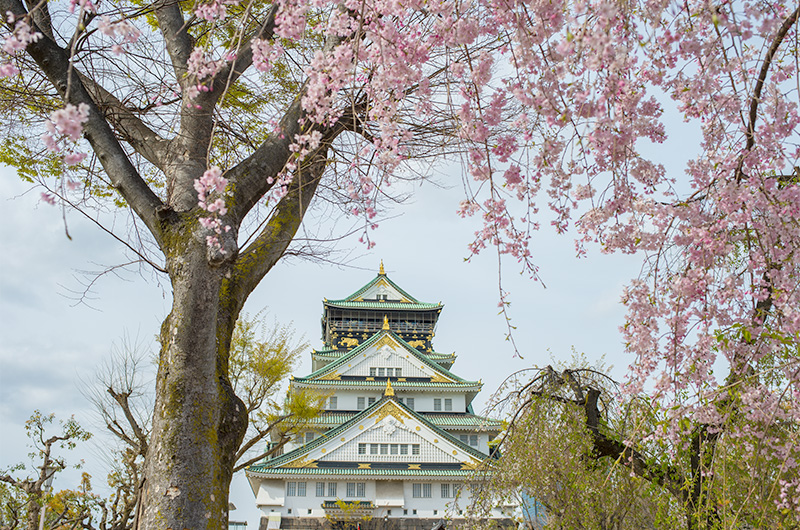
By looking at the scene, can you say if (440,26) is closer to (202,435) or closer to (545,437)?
(202,435)

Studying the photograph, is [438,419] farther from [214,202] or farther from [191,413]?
[214,202]

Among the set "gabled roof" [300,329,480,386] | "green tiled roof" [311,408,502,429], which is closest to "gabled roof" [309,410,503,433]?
"green tiled roof" [311,408,502,429]

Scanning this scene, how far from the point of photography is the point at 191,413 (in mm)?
3400

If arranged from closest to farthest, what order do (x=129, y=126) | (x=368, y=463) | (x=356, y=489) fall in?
(x=129, y=126)
(x=368, y=463)
(x=356, y=489)

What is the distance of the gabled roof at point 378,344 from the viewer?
26.2 metres

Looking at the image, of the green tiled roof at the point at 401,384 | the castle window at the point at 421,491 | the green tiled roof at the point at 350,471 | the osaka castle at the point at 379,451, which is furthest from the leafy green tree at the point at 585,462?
the green tiled roof at the point at 401,384

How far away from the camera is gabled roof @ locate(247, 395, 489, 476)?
867 inches

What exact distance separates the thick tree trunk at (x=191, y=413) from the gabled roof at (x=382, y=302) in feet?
83.1

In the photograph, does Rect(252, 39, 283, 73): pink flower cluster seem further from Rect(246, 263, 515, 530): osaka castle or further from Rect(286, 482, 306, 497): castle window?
Rect(286, 482, 306, 497): castle window

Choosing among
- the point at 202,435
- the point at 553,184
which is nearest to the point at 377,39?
the point at 553,184

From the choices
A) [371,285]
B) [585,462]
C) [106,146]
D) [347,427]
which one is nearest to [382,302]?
[371,285]

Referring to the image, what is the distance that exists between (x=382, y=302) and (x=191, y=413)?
88.2 ft

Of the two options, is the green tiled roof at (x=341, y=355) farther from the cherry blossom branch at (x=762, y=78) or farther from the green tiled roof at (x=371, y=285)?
the cherry blossom branch at (x=762, y=78)

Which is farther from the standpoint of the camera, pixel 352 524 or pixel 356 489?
pixel 356 489
